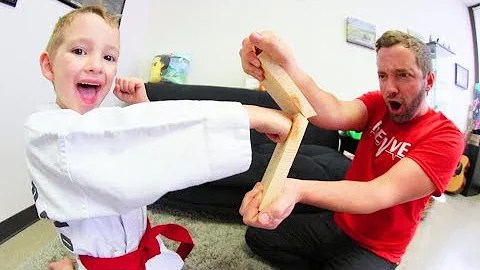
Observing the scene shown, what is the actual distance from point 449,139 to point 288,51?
57cm

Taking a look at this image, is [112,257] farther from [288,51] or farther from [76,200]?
[288,51]

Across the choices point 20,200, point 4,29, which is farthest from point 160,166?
point 20,200

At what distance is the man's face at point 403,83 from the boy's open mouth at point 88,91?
0.84 meters

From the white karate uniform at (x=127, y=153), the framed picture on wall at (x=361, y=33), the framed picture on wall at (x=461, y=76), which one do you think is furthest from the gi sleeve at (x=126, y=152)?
the framed picture on wall at (x=461, y=76)

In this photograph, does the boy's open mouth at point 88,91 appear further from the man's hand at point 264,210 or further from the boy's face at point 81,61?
the man's hand at point 264,210

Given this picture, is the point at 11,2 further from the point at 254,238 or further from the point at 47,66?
the point at 254,238

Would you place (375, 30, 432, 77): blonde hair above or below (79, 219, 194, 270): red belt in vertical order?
above

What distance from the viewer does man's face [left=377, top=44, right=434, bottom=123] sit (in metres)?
0.80

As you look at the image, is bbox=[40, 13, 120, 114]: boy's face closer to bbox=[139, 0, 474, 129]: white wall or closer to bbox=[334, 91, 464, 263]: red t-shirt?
bbox=[334, 91, 464, 263]: red t-shirt

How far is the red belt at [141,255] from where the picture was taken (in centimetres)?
51

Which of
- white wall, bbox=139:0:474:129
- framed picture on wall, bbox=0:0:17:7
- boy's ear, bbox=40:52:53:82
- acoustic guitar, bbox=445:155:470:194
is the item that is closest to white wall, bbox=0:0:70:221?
framed picture on wall, bbox=0:0:17:7

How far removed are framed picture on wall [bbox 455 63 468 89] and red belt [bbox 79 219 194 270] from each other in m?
3.49

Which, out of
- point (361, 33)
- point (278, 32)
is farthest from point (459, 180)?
point (278, 32)

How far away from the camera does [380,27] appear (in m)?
2.35
